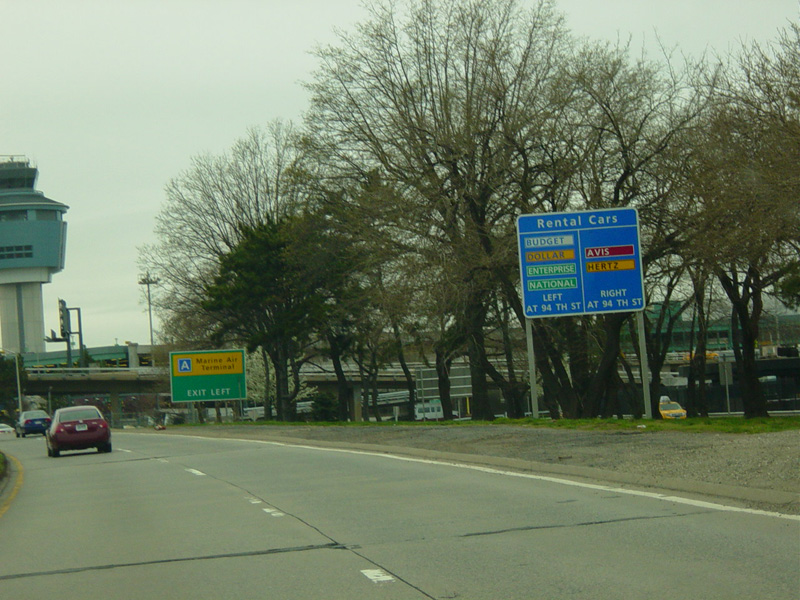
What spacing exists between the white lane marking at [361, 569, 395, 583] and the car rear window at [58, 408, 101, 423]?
A: 76.0ft

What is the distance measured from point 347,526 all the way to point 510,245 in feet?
70.7

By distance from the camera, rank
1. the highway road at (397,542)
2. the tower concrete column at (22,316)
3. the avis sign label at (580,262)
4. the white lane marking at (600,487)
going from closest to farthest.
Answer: the highway road at (397,542)
the white lane marking at (600,487)
the avis sign label at (580,262)
the tower concrete column at (22,316)

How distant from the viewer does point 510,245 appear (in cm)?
3159

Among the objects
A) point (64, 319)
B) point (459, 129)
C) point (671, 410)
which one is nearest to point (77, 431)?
point (459, 129)

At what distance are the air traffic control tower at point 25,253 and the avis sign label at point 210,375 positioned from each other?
10725cm

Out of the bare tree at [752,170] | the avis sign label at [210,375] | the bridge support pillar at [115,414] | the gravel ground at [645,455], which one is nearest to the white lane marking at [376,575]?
the gravel ground at [645,455]

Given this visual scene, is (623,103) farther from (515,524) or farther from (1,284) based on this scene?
(1,284)

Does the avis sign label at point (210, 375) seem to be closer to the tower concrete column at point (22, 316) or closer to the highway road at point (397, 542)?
the highway road at point (397, 542)

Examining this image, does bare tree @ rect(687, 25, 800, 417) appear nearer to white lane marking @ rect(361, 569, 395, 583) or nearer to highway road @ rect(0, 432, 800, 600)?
highway road @ rect(0, 432, 800, 600)

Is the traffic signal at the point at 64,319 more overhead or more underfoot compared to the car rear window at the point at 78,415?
more overhead

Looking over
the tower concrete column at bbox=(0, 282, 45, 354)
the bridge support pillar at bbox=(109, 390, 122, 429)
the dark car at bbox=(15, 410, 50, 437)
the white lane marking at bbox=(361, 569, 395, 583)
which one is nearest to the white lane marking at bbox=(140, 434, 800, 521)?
the white lane marking at bbox=(361, 569, 395, 583)

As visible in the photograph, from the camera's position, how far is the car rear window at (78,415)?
96.5 ft

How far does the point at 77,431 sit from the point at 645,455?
19.2m

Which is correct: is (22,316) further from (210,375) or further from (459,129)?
(459,129)
